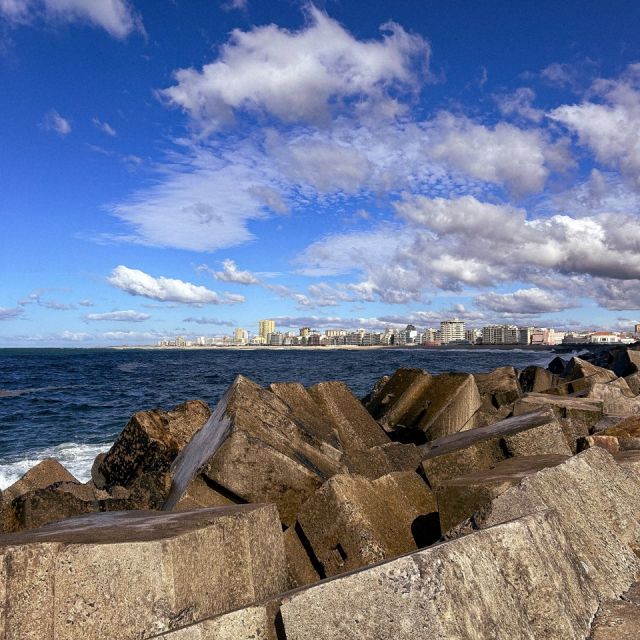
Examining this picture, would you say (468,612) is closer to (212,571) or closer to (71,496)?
(212,571)

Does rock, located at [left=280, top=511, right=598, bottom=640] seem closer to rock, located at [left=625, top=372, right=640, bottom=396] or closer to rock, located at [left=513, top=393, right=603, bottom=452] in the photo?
rock, located at [left=513, top=393, right=603, bottom=452]

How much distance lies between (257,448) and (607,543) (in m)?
2.16

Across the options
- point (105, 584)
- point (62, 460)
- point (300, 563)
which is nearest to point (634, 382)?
point (300, 563)

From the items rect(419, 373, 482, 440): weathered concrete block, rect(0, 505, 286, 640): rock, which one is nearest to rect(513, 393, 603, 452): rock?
rect(419, 373, 482, 440): weathered concrete block

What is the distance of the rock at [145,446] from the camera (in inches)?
258

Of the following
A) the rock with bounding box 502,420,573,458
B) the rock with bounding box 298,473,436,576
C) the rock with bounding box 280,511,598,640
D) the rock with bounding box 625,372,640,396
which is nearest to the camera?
the rock with bounding box 280,511,598,640

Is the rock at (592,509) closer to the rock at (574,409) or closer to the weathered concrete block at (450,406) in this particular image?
the rock at (574,409)

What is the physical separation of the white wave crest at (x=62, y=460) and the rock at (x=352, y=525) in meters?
7.87

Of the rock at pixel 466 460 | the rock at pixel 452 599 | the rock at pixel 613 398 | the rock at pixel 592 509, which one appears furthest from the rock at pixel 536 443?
the rock at pixel 613 398

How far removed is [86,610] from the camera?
2498 millimetres

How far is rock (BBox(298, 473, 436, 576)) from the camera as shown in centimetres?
356

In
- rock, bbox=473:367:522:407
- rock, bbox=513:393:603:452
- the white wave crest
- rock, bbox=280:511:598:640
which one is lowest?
the white wave crest

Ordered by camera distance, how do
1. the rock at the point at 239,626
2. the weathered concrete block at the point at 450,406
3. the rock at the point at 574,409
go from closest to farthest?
1. the rock at the point at 239,626
2. the rock at the point at 574,409
3. the weathered concrete block at the point at 450,406

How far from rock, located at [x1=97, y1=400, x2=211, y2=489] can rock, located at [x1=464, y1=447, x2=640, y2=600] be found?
4.04m
